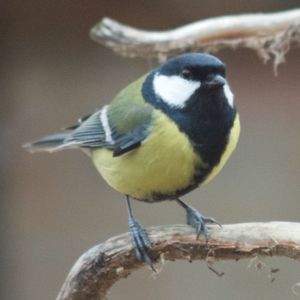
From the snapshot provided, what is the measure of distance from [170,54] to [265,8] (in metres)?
0.73

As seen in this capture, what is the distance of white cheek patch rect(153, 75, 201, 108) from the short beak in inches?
0.8

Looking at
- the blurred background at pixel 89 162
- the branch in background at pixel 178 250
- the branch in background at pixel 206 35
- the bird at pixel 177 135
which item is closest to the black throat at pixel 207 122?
the bird at pixel 177 135

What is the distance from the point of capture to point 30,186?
2.37 metres

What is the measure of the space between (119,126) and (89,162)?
1021mm

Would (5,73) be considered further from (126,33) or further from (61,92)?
(126,33)

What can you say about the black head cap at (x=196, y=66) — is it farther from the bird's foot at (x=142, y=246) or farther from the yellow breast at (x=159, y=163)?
the bird's foot at (x=142, y=246)

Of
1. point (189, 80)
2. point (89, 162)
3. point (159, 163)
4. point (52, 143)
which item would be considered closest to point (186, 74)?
point (189, 80)

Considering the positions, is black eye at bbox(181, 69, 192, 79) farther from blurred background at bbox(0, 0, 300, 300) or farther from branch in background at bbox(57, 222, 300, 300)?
blurred background at bbox(0, 0, 300, 300)

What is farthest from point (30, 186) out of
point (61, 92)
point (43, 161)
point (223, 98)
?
point (223, 98)

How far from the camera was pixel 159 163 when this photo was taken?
1.25m

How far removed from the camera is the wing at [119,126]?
1.30m

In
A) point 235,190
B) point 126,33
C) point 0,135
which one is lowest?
point 235,190

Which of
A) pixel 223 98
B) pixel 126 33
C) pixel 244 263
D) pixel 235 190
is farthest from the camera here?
pixel 235 190

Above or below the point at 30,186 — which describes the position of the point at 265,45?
above
